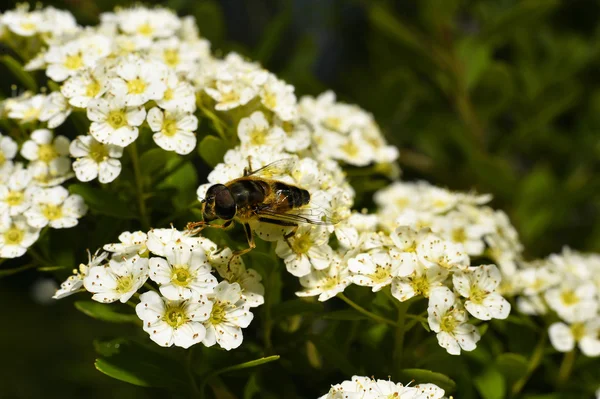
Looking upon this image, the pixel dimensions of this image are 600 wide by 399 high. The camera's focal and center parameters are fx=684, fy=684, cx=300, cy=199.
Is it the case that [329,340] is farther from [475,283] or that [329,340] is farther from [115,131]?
[115,131]

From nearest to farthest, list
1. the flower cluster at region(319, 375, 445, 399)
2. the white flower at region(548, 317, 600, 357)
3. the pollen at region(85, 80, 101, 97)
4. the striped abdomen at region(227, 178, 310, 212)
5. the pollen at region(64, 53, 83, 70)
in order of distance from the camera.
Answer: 1. the flower cluster at region(319, 375, 445, 399)
2. the striped abdomen at region(227, 178, 310, 212)
3. the pollen at region(85, 80, 101, 97)
4. the pollen at region(64, 53, 83, 70)
5. the white flower at region(548, 317, 600, 357)

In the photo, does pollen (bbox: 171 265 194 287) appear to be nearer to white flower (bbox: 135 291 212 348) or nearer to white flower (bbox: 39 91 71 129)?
white flower (bbox: 135 291 212 348)

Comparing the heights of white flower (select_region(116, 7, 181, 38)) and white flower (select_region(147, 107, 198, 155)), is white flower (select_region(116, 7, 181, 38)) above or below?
above

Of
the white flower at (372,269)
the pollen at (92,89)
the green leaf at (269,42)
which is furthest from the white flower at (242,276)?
the green leaf at (269,42)

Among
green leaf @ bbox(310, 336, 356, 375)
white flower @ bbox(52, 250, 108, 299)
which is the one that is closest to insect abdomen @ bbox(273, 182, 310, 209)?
green leaf @ bbox(310, 336, 356, 375)

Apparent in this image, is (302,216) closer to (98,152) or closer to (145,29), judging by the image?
(98,152)

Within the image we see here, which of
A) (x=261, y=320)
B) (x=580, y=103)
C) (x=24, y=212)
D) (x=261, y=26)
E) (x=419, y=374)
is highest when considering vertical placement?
(x=580, y=103)

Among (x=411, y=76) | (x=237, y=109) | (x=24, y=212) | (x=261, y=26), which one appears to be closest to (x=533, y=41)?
(x=411, y=76)
